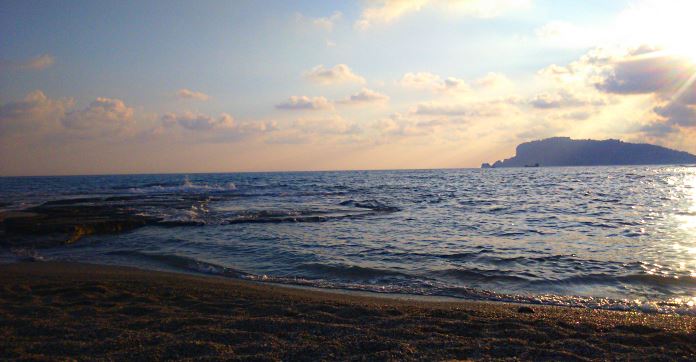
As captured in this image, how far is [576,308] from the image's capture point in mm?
7773

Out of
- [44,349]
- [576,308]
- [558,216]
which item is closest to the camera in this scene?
[44,349]

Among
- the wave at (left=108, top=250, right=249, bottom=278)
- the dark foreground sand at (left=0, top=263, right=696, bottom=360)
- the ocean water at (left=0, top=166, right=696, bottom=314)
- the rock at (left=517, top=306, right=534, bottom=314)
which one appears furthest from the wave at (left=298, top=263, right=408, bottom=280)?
the rock at (left=517, top=306, right=534, bottom=314)

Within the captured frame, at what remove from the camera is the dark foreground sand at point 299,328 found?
5.02m

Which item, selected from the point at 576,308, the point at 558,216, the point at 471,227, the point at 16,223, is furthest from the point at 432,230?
the point at 16,223

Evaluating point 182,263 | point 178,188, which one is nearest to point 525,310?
point 182,263

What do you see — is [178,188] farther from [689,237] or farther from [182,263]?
[689,237]

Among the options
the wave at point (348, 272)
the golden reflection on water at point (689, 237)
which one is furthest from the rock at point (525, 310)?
the wave at point (348, 272)

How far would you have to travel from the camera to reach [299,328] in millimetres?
→ 5883

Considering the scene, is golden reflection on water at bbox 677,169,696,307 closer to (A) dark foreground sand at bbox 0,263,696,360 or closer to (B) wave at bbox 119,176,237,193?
(A) dark foreground sand at bbox 0,263,696,360

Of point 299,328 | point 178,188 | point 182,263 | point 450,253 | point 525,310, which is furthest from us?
point 178,188

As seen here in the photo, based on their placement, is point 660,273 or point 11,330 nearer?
point 11,330

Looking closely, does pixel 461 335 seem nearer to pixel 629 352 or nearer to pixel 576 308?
pixel 629 352

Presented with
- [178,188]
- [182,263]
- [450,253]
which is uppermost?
[178,188]

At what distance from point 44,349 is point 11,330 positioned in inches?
44.2
